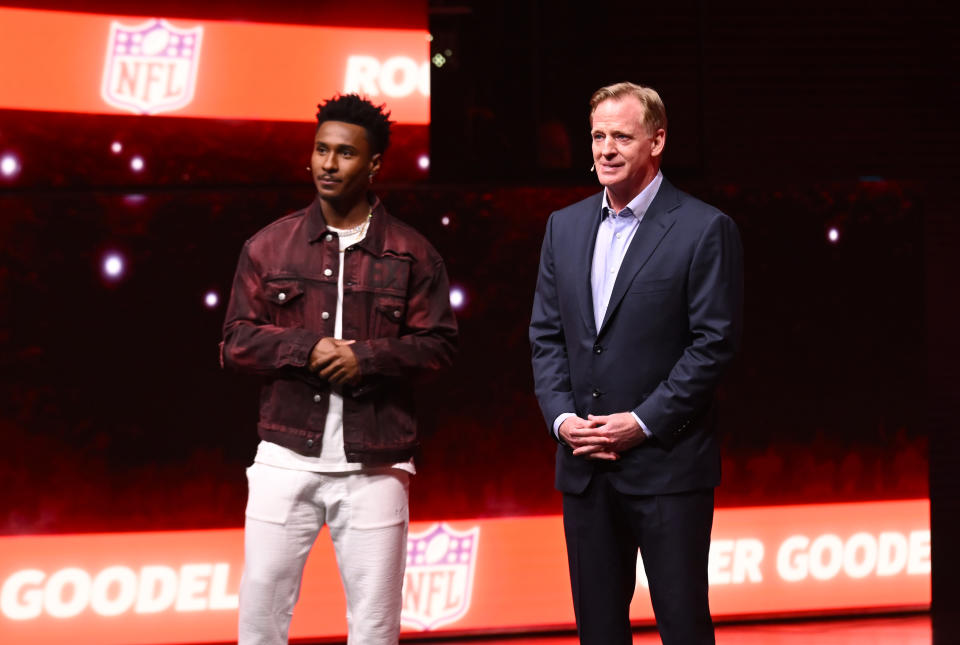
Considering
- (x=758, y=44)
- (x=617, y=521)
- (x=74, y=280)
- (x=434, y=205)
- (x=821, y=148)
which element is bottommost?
(x=617, y=521)

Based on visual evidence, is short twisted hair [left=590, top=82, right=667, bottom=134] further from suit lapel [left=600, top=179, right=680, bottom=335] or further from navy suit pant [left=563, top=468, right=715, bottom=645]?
navy suit pant [left=563, top=468, right=715, bottom=645]

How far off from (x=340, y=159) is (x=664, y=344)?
3.25ft

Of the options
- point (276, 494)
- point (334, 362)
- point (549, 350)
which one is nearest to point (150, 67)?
point (334, 362)

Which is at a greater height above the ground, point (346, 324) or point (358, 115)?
point (358, 115)

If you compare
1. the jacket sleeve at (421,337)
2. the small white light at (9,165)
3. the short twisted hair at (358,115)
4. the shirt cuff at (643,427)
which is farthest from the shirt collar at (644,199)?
the small white light at (9,165)

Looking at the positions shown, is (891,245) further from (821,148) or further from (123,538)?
(123,538)

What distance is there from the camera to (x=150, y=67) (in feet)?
13.1

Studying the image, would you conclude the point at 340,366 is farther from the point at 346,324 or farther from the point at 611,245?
the point at 611,245

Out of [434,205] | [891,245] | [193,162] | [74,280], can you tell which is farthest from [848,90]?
[74,280]

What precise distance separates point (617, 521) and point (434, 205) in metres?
1.89

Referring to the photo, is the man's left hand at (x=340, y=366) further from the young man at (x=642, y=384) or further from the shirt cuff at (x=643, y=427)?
the shirt cuff at (x=643, y=427)

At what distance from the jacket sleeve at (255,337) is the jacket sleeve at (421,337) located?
0.15 metres

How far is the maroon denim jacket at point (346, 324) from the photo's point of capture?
109 inches

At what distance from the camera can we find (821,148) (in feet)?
15.9
